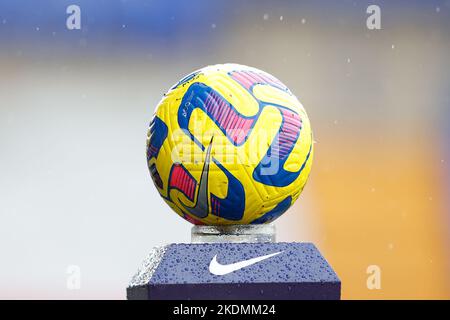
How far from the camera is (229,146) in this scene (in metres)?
3.78

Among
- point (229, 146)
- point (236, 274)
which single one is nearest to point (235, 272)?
point (236, 274)

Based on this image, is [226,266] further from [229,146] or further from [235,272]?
[229,146]

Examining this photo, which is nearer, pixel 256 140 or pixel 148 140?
pixel 256 140

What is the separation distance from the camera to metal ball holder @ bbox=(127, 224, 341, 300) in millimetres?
3580

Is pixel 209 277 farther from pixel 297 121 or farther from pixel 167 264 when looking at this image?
pixel 297 121

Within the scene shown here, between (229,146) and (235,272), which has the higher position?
(229,146)

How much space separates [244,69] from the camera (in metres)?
4.05

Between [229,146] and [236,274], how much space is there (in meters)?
0.63

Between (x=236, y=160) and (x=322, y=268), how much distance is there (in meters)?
0.67

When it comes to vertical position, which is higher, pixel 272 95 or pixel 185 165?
pixel 272 95

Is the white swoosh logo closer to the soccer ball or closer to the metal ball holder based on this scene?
the metal ball holder

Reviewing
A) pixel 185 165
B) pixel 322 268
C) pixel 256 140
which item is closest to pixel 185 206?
pixel 185 165

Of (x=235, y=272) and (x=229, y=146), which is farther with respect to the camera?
(x=229, y=146)
